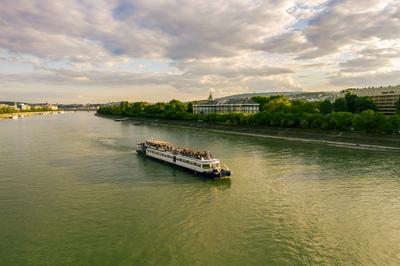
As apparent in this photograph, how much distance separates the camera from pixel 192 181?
28484 millimetres

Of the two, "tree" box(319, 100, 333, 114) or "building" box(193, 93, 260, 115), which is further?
"building" box(193, 93, 260, 115)

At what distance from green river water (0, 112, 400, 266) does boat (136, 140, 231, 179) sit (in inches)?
36.9

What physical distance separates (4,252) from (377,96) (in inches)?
4091

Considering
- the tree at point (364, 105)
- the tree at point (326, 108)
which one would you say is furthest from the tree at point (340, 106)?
the tree at point (364, 105)

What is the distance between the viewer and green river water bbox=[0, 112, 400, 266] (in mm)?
15398

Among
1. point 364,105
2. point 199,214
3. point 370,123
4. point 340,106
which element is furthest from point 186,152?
point 364,105

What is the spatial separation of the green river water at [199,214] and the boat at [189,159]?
3.08 ft

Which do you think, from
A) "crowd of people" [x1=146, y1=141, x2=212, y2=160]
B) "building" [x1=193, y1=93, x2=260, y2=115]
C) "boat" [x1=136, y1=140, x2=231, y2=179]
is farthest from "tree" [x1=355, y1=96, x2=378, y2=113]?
"boat" [x1=136, y1=140, x2=231, y2=179]

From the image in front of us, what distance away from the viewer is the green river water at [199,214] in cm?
1540

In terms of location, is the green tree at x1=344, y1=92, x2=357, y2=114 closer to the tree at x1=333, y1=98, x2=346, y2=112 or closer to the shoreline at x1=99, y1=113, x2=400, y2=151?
the tree at x1=333, y1=98, x2=346, y2=112

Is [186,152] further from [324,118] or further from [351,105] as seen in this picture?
[351,105]

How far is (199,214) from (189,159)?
455 inches

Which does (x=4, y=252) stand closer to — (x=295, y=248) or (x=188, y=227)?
(x=188, y=227)

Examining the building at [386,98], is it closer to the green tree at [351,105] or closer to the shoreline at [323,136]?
the green tree at [351,105]
